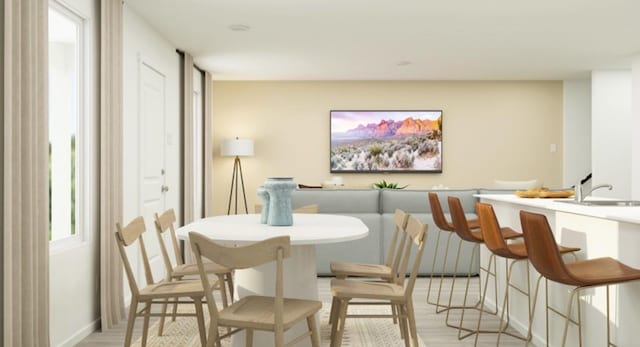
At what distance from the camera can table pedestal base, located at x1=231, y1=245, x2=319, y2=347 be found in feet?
10.7

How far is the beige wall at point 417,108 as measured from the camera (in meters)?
10.2

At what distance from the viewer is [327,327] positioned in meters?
4.33

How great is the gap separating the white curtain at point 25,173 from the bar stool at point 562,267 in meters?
2.52

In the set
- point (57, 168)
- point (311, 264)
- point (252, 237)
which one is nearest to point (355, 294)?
point (311, 264)

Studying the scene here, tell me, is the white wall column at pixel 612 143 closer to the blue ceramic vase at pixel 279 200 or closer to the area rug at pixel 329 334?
the area rug at pixel 329 334

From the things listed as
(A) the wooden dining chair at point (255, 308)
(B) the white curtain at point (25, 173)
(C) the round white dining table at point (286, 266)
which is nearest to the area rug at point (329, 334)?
(C) the round white dining table at point (286, 266)

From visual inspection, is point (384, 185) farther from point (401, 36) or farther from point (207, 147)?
point (401, 36)

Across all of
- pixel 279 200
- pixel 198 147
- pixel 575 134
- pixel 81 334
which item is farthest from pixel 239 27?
pixel 575 134

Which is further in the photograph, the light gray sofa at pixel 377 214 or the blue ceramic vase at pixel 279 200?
the light gray sofa at pixel 377 214

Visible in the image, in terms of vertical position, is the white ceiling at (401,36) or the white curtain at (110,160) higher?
the white ceiling at (401,36)

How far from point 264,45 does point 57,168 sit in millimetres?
3685

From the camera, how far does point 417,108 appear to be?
10.3 m

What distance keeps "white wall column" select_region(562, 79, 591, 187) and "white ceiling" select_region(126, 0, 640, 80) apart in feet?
2.49

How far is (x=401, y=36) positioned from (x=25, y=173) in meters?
4.54
